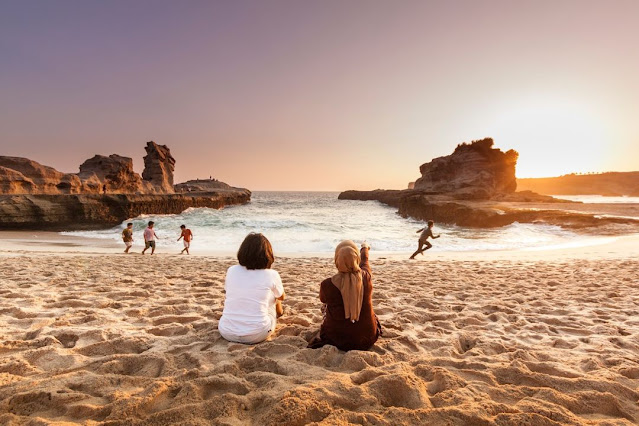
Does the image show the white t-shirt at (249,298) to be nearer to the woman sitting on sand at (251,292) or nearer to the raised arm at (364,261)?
the woman sitting on sand at (251,292)

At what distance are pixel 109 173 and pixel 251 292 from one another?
51.0 m

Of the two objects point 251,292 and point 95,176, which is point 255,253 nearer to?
point 251,292

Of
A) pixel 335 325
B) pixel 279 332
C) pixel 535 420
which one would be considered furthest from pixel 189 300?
pixel 535 420

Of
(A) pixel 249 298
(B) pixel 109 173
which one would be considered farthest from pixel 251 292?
(B) pixel 109 173

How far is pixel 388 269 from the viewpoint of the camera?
8953 mm

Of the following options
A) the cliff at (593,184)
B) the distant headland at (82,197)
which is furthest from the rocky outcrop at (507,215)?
the cliff at (593,184)

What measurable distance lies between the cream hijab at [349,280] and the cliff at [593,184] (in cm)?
11401

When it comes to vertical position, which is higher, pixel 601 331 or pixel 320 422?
pixel 320 422

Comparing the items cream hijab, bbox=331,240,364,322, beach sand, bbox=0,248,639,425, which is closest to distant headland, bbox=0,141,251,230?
beach sand, bbox=0,248,639,425

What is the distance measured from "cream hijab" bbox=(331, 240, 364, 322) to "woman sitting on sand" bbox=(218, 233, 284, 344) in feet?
2.38

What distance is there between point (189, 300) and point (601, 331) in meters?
5.44

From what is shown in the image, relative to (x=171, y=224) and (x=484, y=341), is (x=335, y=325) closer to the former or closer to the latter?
(x=484, y=341)

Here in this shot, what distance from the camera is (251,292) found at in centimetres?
336

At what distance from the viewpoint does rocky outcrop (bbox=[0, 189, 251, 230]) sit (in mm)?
22078
